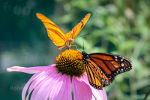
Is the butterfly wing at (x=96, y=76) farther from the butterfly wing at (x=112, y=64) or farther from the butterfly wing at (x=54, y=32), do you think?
the butterfly wing at (x=54, y=32)

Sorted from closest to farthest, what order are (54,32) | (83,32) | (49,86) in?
(49,86), (54,32), (83,32)

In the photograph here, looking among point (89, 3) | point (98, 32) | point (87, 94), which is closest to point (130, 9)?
point (89, 3)

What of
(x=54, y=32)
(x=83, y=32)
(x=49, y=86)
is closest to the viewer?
(x=49, y=86)

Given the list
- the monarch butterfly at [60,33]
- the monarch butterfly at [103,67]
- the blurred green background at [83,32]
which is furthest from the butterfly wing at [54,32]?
the blurred green background at [83,32]

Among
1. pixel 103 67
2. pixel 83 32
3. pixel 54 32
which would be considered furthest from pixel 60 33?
pixel 83 32

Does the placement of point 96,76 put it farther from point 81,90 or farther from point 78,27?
point 78,27

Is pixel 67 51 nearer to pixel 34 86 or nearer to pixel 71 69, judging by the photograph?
pixel 71 69

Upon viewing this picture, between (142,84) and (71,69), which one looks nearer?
(71,69)
